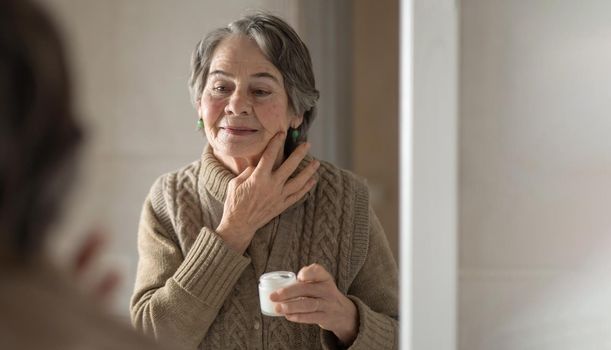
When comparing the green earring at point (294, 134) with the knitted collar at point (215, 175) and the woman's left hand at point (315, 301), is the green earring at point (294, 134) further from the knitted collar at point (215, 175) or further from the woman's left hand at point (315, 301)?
the woman's left hand at point (315, 301)

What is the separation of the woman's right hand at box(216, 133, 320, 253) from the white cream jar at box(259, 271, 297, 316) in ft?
0.20

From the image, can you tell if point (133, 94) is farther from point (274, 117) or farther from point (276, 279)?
point (276, 279)

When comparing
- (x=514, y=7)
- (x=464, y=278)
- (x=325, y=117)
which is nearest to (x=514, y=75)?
(x=514, y=7)

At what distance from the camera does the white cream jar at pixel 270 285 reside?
0.78 meters

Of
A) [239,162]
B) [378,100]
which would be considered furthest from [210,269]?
[378,100]

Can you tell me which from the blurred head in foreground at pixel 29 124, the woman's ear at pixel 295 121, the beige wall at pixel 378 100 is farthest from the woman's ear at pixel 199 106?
the beige wall at pixel 378 100

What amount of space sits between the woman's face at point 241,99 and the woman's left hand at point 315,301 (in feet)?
0.55

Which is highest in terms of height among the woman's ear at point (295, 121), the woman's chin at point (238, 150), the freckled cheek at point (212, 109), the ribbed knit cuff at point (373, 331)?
the freckled cheek at point (212, 109)

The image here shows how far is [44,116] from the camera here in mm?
366

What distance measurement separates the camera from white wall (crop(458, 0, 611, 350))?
28.0 inches

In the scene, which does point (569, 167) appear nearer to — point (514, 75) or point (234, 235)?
point (514, 75)

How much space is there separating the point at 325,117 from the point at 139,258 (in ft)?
1.31

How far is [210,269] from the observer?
807mm

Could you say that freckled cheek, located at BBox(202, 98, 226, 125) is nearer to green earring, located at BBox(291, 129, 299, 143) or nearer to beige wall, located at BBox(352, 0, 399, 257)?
green earring, located at BBox(291, 129, 299, 143)
